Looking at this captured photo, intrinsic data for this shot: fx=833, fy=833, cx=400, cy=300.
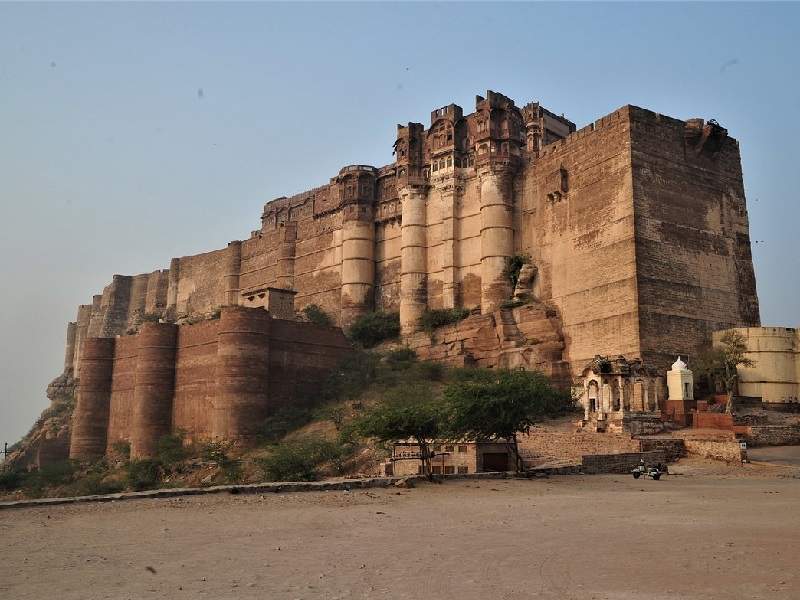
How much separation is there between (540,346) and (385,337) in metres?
8.09

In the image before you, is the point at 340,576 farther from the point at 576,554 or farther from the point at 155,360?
the point at 155,360

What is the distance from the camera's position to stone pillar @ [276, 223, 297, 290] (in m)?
41.4

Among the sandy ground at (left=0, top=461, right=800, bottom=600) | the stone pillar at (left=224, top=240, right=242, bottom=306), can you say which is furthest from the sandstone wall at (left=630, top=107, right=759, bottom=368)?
the stone pillar at (left=224, top=240, right=242, bottom=306)

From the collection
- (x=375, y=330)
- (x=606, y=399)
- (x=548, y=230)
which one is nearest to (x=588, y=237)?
(x=548, y=230)

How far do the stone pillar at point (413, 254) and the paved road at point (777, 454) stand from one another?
1584 centimetres

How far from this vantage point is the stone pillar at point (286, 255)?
1629 inches

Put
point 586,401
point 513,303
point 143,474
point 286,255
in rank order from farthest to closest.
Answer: point 286,255, point 513,303, point 143,474, point 586,401

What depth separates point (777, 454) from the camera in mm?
19656

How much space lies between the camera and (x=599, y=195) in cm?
2816

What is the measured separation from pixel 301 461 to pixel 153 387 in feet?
42.4

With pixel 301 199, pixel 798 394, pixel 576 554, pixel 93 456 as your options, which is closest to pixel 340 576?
pixel 576 554

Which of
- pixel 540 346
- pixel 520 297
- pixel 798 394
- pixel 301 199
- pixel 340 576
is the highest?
pixel 301 199

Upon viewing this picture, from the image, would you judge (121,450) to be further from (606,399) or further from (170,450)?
(606,399)

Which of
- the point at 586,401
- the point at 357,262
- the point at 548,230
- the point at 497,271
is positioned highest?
the point at 357,262
